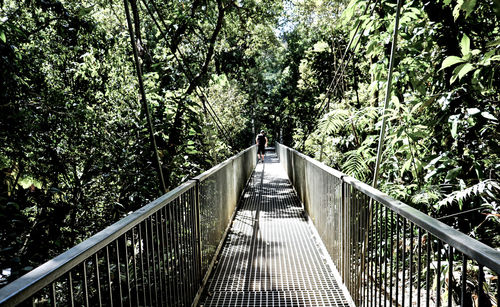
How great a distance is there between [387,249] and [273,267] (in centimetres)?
160

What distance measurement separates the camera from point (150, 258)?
2242 mm

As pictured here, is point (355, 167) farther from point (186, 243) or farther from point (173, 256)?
point (173, 256)

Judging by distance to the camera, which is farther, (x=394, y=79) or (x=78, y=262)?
(x=394, y=79)

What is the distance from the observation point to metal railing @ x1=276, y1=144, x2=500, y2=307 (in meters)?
1.41

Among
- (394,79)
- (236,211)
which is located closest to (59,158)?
(236,211)

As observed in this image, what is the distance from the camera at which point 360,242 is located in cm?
271

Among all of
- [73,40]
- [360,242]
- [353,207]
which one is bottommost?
[360,242]

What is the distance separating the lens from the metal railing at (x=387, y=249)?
1.41 m

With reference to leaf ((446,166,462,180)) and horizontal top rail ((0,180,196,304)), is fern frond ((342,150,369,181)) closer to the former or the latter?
leaf ((446,166,462,180))

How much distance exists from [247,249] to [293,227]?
1.40 meters

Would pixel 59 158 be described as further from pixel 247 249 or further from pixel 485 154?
pixel 485 154

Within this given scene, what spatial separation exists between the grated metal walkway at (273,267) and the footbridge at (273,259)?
0.01m

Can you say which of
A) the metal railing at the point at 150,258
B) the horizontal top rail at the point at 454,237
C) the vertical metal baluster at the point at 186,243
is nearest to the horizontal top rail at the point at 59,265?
the metal railing at the point at 150,258

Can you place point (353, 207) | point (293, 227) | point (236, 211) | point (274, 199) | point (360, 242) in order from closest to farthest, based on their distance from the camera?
point (360, 242)
point (353, 207)
point (293, 227)
point (236, 211)
point (274, 199)
